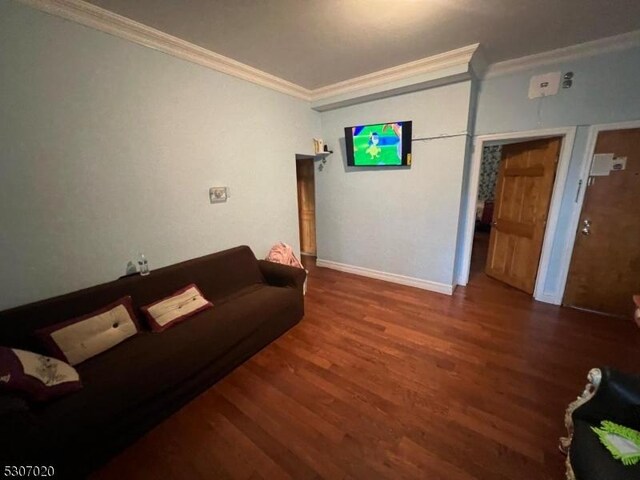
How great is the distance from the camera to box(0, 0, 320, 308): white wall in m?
1.58

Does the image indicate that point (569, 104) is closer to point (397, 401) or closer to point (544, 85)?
point (544, 85)

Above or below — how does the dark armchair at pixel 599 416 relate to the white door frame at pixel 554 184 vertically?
below

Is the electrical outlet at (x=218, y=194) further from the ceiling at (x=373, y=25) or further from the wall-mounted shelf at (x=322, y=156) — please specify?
the wall-mounted shelf at (x=322, y=156)

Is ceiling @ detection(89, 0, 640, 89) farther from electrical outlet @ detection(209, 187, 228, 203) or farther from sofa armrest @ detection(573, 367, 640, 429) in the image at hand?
sofa armrest @ detection(573, 367, 640, 429)

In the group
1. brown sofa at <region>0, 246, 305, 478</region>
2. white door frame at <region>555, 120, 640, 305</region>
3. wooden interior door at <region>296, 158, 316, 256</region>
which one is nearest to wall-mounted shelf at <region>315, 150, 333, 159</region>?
wooden interior door at <region>296, 158, 316, 256</region>

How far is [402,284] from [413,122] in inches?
85.6

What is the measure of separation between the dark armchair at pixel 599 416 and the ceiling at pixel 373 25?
240 centimetres

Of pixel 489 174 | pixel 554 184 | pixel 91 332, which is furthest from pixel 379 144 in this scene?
pixel 489 174

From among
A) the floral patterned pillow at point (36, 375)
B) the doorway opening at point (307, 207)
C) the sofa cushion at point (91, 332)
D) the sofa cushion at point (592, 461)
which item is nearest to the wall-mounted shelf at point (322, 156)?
the doorway opening at point (307, 207)

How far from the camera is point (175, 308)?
6.82 feet

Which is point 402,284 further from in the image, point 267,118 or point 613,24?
point 613,24

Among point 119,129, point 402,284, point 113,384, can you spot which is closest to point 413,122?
point 402,284

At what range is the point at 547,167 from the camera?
283 centimetres

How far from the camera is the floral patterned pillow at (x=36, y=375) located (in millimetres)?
1249
